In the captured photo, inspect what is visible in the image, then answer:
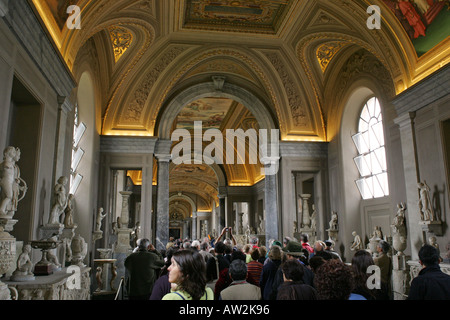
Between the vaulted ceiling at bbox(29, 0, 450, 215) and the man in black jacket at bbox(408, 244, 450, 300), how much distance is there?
617cm

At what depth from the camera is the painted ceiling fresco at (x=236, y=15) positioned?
10578mm

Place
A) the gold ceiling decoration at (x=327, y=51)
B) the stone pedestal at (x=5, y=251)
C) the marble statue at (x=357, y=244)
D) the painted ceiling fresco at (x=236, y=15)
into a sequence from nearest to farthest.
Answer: the stone pedestal at (x=5, y=251) < the painted ceiling fresco at (x=236, y=15) < the marble statue at (x=357, y=244) < the gold ceiling decoration at (x=327, y=51)

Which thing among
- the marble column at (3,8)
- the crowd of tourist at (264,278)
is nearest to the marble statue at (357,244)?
the crowd of tourist at (264,278)

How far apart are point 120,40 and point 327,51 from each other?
664 centimetres

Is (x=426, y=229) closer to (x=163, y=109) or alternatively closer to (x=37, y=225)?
(x=37, y=225)

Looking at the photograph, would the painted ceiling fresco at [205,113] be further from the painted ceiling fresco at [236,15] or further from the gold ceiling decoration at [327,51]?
the painted ceiling fresco at [236,15]

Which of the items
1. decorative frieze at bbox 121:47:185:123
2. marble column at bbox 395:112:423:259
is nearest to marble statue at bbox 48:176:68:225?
decorative frieze at bbox 121:47:185:123

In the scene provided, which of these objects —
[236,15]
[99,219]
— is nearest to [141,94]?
[236,15]

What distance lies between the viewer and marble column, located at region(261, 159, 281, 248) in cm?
1346

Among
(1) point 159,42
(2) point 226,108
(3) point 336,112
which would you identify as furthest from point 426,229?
(2) point 226,108

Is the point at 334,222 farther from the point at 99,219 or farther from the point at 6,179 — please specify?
the point at 6,179

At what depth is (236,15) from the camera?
11.2 meters

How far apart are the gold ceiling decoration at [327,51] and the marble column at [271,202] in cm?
377

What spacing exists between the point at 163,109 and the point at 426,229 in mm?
9616
